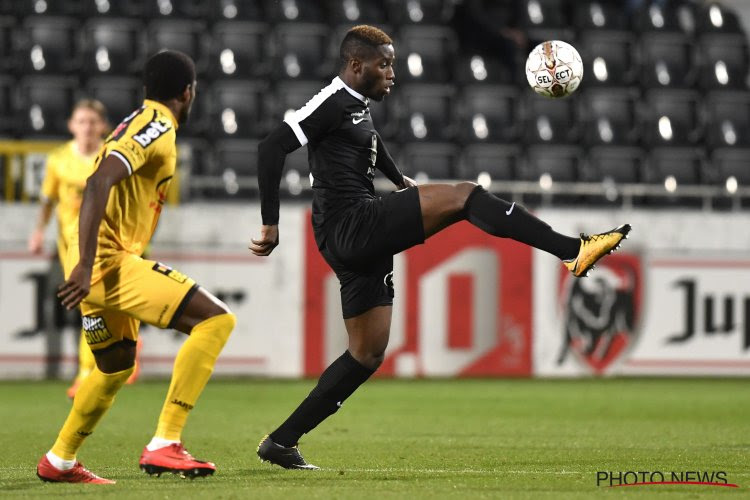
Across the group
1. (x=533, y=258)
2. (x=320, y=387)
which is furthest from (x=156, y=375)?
(x=320, y=387)

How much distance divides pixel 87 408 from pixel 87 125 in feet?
16.2

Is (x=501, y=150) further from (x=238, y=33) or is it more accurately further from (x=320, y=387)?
(x=320, y=387)

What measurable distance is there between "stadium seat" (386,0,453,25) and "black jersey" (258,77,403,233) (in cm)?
1048

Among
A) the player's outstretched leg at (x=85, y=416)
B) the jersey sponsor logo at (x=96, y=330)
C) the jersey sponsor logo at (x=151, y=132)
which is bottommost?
the player's outstretched leg at (x=85, y=416)

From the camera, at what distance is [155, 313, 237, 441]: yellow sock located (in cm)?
532

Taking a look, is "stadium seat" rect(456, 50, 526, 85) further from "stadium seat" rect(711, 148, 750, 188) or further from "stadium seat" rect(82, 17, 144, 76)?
"stadium seat" rect(82, 17, 144, 76)

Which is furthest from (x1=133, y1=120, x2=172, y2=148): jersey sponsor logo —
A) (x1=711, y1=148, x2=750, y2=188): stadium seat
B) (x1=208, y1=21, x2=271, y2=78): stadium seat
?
(x1=711, y1=148, x2=750, y2=188): stadium seat

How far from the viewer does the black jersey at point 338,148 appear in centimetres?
593

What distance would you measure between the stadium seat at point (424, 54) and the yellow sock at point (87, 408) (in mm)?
10675

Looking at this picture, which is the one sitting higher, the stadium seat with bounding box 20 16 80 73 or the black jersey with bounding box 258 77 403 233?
the stadium seat with bounding box 20 16 80 73

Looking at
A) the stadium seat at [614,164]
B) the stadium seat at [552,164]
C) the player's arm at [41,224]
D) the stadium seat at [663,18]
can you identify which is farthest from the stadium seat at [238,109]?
the stadium seat at [663,18]

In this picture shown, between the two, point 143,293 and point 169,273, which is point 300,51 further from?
point 143,293

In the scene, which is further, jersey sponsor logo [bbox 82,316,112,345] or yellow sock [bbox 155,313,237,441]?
jersey sponsor logo [bbox 82,316,112,345]

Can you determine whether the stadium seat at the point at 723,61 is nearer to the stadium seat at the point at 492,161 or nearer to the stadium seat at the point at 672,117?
the stadium seat at the point at 672,117
